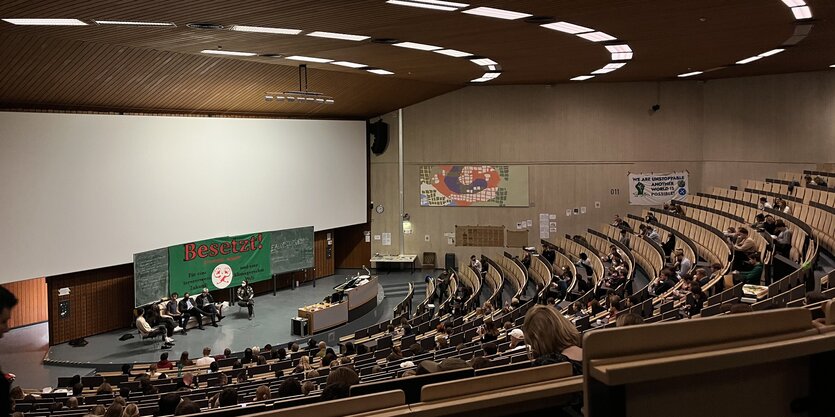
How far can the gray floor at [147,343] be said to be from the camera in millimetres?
13930

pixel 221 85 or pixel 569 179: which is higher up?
pixel 221 85

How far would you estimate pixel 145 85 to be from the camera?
14.8m

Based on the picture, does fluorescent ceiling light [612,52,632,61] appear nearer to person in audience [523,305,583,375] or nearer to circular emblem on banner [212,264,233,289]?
circular emblem on banner [212,264,233,289]

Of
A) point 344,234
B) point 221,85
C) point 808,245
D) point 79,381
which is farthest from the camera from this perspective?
point 344,234

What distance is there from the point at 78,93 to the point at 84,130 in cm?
115

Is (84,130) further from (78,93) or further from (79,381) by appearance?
(79,381)

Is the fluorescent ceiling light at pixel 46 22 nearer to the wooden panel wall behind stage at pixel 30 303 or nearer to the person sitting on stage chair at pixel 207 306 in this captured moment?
the person sitting on stage chair at pixel 207 306

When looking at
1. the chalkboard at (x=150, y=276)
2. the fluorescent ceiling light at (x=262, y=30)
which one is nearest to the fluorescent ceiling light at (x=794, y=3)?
the fluorescent ceiling light at (x=262, y=30)

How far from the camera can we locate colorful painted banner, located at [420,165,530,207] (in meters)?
22.8

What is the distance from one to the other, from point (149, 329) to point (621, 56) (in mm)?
11569

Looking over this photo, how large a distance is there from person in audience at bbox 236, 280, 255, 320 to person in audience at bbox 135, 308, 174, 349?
2258 millimetres

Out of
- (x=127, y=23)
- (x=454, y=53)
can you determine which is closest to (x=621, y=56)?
(x=454, y=53)

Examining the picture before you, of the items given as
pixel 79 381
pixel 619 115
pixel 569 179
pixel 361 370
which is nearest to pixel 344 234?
pixel 569 179

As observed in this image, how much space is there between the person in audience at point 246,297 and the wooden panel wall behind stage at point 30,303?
471cm
